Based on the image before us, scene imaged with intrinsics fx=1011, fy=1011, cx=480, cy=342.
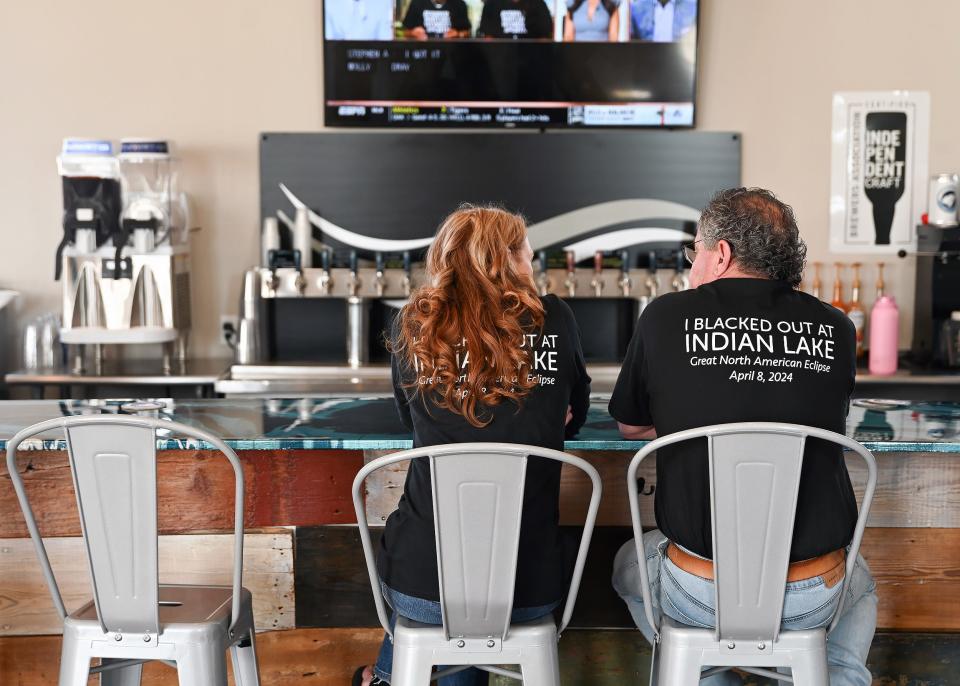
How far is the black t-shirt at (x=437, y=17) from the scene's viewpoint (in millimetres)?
3762

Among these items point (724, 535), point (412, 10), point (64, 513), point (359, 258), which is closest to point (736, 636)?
point (724, 535)

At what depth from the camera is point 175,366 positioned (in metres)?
3.71

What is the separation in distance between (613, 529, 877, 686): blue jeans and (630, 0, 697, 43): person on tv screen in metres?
2.48

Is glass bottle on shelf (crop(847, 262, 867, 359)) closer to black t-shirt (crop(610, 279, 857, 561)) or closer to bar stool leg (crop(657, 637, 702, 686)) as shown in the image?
black t-shirt (crop(610, 279, 857, 561))

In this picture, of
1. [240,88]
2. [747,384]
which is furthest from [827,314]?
[240,88]

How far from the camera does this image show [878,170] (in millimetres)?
3924

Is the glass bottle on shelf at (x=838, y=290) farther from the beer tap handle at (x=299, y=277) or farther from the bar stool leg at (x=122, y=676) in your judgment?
the bar stool leg at (x=122, y=676)

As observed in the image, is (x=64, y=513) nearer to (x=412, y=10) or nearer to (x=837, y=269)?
(x=412, y=10)

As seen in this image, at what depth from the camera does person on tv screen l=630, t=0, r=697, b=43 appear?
3785 mm

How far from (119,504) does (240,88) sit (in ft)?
8.49

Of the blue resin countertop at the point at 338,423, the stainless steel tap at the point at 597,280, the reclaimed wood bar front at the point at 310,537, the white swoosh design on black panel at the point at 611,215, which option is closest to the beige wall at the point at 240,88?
the white swoosh design on black panel at the point at 611,215

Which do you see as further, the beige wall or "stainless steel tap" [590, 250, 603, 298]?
the beige wall

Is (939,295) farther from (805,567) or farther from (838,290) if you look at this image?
(805,567)

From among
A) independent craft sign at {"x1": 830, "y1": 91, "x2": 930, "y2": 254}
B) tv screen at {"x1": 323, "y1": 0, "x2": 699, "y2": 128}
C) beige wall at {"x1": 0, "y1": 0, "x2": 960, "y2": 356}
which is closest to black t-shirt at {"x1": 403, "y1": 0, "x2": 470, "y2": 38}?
tv screen at {"x1": 323, "y1": 0, "x2": 699, "y2": 128}
